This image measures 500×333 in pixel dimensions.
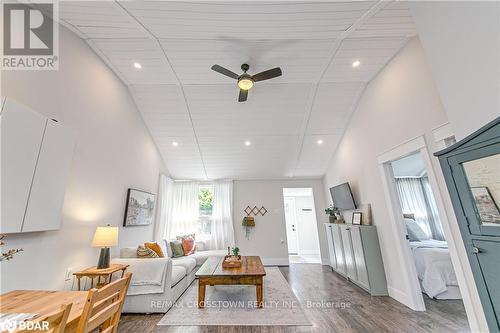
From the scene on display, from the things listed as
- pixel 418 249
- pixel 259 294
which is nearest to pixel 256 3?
pixel 259 294

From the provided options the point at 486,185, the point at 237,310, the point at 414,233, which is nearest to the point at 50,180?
the point at 237,310

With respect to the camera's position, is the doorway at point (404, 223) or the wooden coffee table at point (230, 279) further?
the wooden coffee table at point (230, 279)

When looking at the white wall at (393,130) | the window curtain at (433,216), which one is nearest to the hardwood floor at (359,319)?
the white wall at (393,130)

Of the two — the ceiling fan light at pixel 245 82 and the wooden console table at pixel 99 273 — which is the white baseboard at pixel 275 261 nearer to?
the wooden console table at pixel 99 273

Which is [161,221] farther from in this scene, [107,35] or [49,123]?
[107,35]

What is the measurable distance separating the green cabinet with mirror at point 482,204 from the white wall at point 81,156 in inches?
144

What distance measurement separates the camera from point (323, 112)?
4.30 m

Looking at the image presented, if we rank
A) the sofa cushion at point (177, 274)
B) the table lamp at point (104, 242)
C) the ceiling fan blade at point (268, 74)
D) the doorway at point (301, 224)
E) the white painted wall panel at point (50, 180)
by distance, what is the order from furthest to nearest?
the doorway at point (301, 224) < the sofa cushion at point (177, 274) < the ceiling fan blade at point (268, 74) < the table lamp at point (104, 242) < the white painted wall panel at point (50, 180)

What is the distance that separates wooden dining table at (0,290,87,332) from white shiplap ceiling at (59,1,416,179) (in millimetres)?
2907

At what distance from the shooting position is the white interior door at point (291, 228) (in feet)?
26.2

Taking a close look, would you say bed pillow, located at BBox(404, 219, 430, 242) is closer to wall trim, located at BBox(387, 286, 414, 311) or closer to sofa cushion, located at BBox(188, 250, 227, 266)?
wall trim, located at BBox(387, 286, 414, 311)

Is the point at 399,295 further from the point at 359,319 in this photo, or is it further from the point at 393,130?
the point at 393,130

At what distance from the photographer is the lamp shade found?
8.54 ft

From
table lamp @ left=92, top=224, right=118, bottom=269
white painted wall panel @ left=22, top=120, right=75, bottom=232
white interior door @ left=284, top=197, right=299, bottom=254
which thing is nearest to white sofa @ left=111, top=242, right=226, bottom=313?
table lamp @ left=92, top=224, right=118, bottom=269
